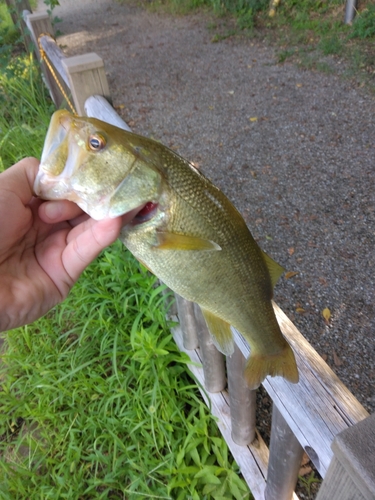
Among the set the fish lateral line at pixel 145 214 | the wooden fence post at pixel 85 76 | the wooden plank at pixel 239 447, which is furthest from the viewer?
the wooden fence post at pixel 85 76

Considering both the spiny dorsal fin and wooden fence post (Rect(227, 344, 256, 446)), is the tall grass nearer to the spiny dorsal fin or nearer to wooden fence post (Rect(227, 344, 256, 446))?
wooden fence post (Rect(227, 344, 256, 446))

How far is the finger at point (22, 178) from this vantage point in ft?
4.90

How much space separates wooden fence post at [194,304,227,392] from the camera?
217 cm

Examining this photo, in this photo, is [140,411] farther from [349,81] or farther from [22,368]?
[349,81]

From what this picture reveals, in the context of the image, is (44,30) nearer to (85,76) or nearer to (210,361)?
(85,76)

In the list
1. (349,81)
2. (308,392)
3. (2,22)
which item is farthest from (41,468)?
(2,22)

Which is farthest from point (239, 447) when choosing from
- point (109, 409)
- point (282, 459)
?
point (109, 409)

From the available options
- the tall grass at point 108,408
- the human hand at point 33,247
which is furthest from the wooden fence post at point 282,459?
the human hand at point 33,247

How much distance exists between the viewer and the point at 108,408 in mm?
2684

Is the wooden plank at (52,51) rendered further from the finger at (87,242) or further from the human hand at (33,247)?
the finger at (87,242)

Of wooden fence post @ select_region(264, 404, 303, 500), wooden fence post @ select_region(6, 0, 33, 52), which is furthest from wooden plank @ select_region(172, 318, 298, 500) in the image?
wooden fence post @ select_region(6, 0, 33, 52)

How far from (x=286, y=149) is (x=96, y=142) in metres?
4.12

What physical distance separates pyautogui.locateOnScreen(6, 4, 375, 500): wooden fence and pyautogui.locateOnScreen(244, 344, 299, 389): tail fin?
0.14 ft

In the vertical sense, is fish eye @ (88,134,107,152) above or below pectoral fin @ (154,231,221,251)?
above
